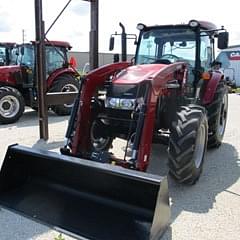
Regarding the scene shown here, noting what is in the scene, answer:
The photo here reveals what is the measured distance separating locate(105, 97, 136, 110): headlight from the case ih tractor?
15.2 ft

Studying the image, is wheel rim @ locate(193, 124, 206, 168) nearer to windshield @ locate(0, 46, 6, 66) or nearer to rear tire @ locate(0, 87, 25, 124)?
rear tire @ locate(0, 87, 25, 124)

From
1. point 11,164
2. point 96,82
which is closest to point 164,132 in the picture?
point 96,82

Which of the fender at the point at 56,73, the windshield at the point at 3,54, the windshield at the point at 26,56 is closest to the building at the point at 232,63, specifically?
the fender at the point at 56,73

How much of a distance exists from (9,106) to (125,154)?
526cm

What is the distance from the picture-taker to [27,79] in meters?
9.06

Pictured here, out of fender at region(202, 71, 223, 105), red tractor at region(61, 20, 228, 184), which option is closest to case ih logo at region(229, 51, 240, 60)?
fender at region(202, 71, 223, 105)

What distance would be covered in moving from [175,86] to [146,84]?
83 cm

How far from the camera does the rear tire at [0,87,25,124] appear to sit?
8.30 m

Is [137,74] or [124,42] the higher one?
[124,42]

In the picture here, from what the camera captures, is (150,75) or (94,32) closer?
(150,75)

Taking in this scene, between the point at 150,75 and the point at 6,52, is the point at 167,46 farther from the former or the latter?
the point at 6,52

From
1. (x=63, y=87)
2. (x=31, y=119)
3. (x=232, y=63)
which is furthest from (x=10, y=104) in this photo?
(x=232, y=63)

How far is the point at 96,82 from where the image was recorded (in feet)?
14.1

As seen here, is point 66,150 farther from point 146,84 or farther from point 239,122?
point 239,122
